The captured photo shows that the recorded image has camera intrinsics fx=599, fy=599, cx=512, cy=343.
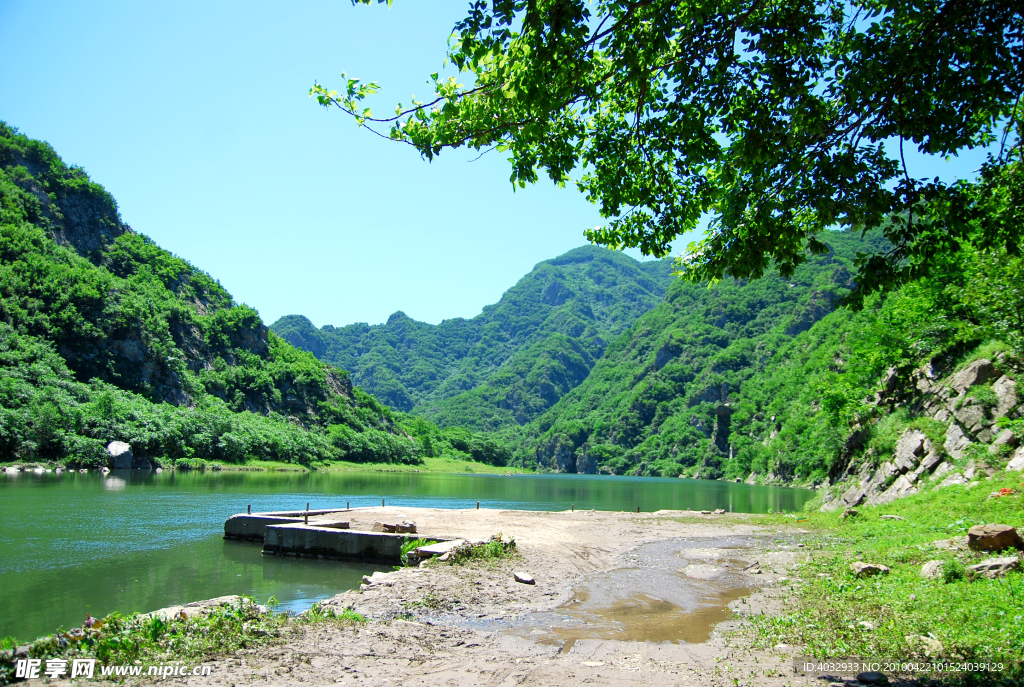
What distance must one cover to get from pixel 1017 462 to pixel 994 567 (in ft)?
40.2

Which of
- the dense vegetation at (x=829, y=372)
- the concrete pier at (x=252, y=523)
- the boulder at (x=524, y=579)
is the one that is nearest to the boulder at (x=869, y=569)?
the dense vegetation at (x=829, y=372)

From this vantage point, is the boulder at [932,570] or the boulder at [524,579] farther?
the boulder at [524,579]

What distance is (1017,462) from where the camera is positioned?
776 inches

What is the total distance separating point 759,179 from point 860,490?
1195 inches

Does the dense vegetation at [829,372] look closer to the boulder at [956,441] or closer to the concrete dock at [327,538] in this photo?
the boulder at [956,441]

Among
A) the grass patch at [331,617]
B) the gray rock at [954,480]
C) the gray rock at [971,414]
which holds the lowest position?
the grass patch at [331,617]

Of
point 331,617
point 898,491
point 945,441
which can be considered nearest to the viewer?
point 331,617

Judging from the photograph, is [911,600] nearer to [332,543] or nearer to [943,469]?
[332,543]

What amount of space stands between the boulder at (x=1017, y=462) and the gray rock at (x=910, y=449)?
8.60 metres

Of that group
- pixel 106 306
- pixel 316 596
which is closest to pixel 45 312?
pixel 106 306

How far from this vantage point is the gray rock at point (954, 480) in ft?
71.2

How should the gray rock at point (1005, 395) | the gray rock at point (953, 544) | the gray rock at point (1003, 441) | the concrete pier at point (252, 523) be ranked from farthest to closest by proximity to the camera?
the concrete pier at point (252, 523)
the gray rock at point (1005, 395)
the gray rock at point (1003, 441)
the gray rock at point (953, 544)

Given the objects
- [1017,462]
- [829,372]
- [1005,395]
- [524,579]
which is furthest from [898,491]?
[829,372]

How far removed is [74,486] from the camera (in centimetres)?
4859
